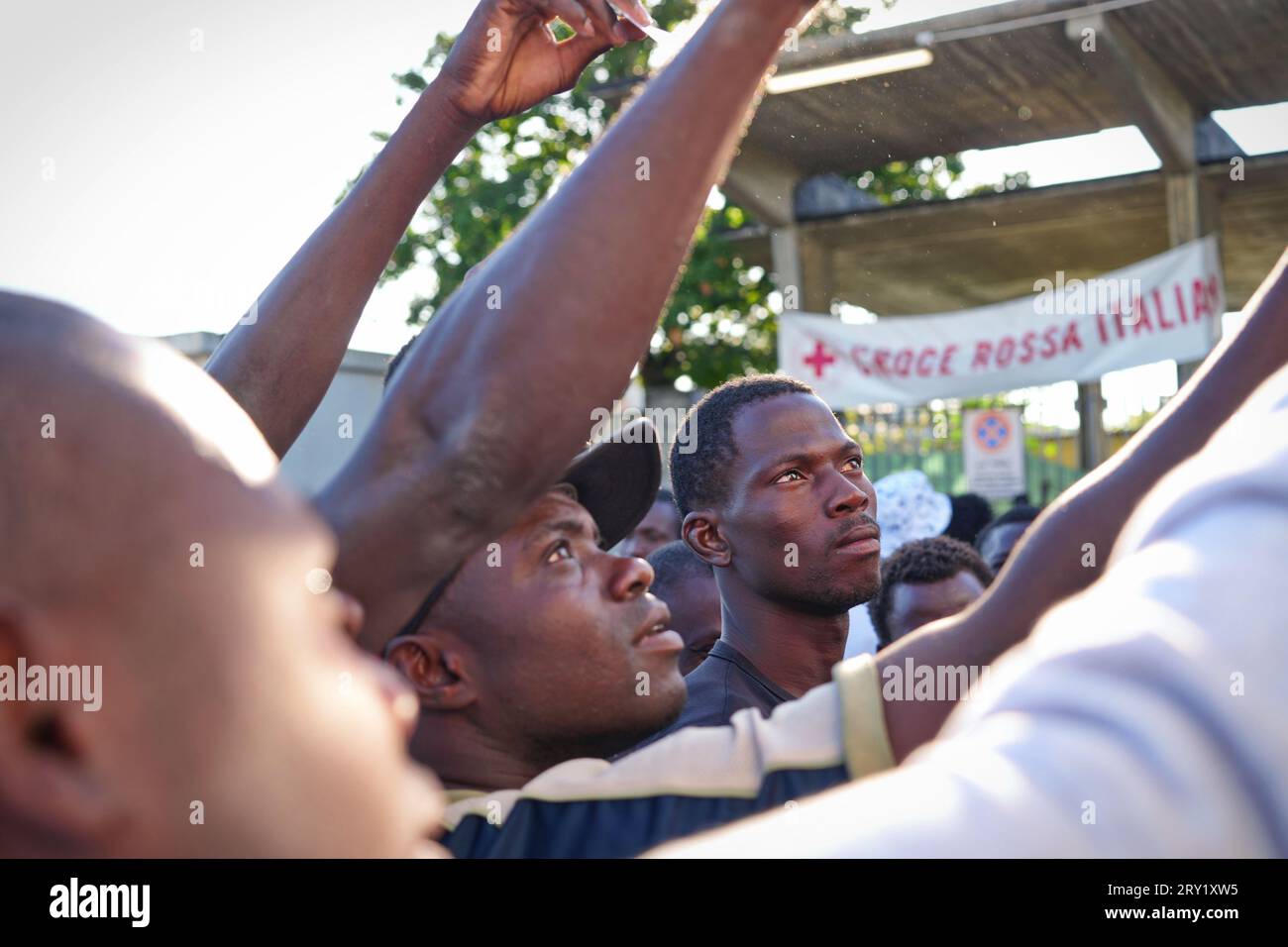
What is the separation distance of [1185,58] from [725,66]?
9022mm

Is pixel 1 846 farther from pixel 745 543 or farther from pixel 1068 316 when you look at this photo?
pixel 1068 316

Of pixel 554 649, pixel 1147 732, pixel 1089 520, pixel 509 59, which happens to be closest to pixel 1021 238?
pixel 554 649

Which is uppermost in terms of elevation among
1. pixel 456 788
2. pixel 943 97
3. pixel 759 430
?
pixel 943 97

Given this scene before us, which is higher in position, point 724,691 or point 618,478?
point 618,478

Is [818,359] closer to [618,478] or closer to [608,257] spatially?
[618,478]

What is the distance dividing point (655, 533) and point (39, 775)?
16.3ft

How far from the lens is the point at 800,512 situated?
3469 millimetres

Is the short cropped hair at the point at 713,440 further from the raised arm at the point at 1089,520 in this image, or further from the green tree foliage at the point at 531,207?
the green tree foliage at the point at 531,207

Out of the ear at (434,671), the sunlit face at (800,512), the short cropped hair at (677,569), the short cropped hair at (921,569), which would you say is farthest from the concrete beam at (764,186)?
the ear at (434,671)

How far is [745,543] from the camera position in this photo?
11.5 ft

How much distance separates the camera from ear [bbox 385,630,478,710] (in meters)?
2.08

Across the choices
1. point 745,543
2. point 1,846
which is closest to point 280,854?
point 1,846

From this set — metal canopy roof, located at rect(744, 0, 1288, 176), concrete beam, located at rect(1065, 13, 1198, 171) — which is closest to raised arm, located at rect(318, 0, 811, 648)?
concrete beam, located at rect(1065, 13, 1198, 171)

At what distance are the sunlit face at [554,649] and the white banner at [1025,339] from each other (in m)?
7.26
